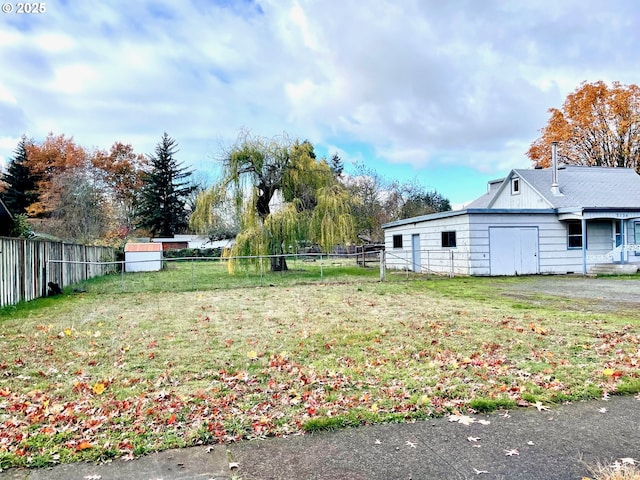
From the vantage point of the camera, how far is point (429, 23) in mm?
11773

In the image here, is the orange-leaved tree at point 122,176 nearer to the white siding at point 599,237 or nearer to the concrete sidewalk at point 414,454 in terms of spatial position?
the white siding at point 599,237

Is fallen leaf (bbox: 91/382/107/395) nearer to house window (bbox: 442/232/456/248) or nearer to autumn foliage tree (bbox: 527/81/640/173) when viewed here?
house window (bbox: 442/232/456/248)

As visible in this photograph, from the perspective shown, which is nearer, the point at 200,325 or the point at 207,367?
the point at 207,367

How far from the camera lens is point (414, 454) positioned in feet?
8.14

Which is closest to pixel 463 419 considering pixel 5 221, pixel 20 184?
pixel 5 221

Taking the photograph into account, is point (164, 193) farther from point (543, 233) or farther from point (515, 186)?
point (543, 233)

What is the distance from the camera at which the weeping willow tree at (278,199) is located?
16.1 meters

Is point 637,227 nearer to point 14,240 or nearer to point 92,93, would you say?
point 14,240

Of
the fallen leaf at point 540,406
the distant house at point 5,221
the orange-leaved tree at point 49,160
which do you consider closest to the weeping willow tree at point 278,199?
the distant house at point 5,221

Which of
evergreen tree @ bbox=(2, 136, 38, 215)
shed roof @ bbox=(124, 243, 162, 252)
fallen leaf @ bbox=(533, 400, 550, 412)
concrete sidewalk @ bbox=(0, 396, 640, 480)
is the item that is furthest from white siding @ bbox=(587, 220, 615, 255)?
evergreen tree @ bbox=(2, 136, 38, 215)

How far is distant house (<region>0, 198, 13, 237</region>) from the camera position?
51.2ft

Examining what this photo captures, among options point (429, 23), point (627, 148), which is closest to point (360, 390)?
point (429, 23)

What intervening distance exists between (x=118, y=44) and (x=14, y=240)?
229 inches

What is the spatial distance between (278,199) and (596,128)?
80.0 feet
